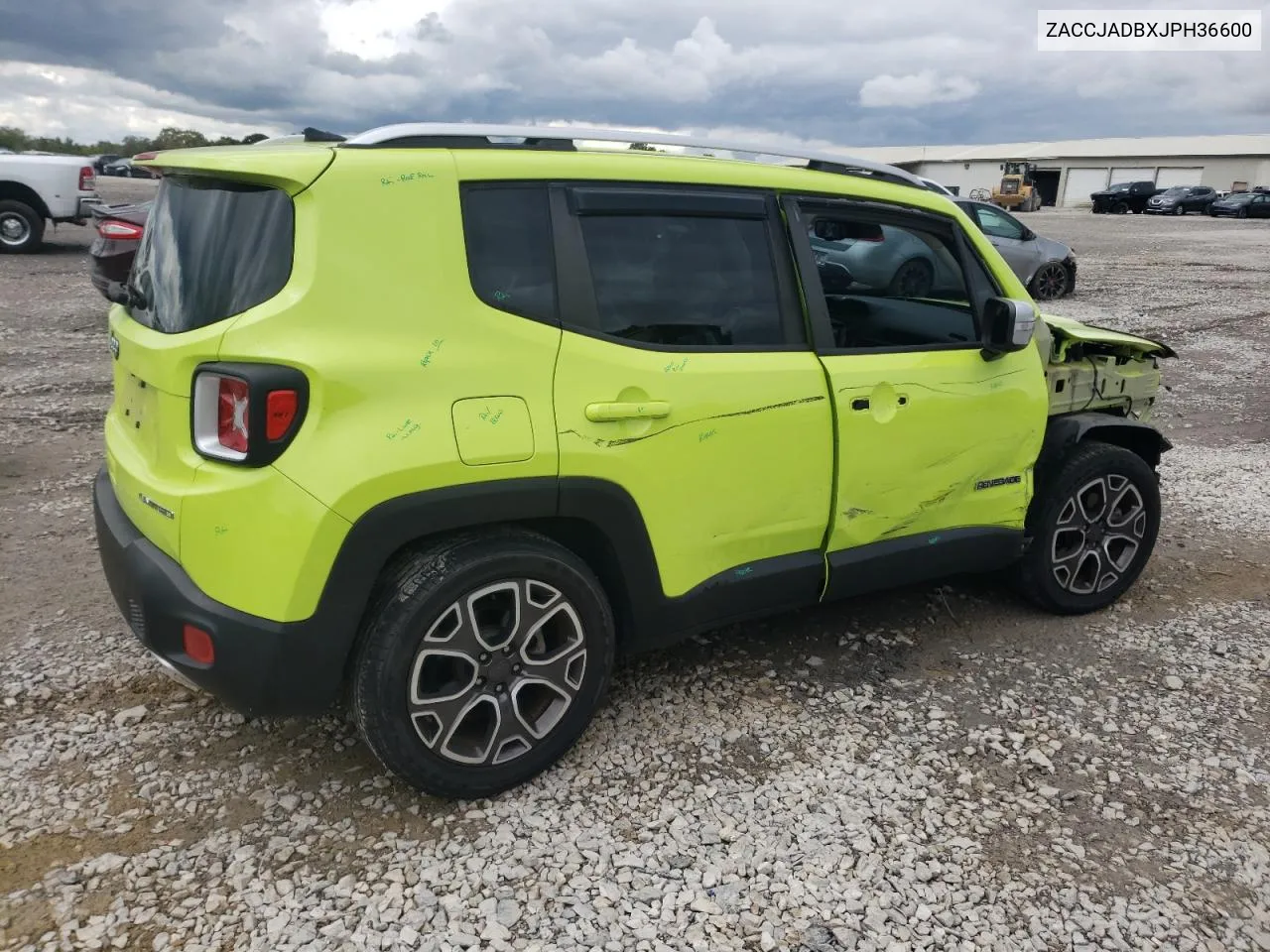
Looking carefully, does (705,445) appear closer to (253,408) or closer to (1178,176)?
(253,408)

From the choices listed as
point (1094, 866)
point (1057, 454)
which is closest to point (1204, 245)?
point (1057, 454)

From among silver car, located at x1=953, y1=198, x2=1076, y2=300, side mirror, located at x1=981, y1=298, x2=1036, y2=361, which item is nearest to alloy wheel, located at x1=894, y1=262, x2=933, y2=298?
side mirror, located at x1=981, y1=298, x2=1036, y2=361

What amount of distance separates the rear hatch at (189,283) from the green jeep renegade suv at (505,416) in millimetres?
10

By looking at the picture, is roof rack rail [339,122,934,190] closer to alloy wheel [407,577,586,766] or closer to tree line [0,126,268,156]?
alloy wheel [407,577,586,766]

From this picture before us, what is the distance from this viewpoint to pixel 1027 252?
1356cm

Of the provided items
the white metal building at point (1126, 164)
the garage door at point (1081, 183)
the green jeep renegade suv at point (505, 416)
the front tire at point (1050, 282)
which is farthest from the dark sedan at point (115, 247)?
→ the garage door at point (1081, 183)

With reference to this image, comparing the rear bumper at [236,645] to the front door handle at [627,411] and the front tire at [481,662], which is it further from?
the front door handle at [627,411]

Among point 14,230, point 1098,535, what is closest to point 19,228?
point 14,230

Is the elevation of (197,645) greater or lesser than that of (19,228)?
lesser

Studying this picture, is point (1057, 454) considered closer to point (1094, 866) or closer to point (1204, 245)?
point (1094, 866)

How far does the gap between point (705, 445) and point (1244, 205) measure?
149ft

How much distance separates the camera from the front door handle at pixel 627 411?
272 centimetres

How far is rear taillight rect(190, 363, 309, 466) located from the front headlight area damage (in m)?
3.00

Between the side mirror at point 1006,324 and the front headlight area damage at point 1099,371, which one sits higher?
the side mirror at point 1006,324
